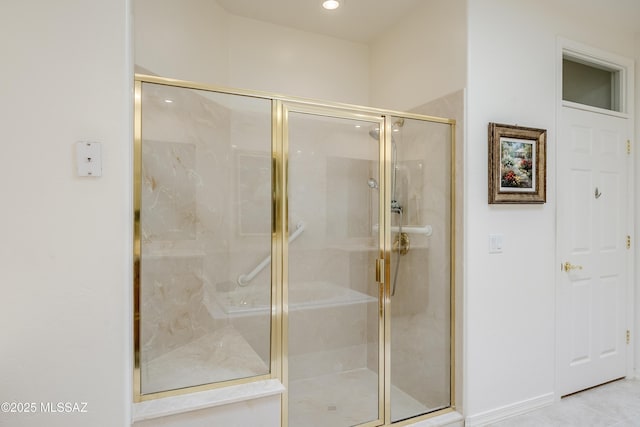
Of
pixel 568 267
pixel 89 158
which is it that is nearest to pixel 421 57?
pixel 568 267

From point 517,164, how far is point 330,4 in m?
1.69

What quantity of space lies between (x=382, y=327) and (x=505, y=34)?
2.03m

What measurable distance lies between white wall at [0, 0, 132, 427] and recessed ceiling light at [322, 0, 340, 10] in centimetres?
154

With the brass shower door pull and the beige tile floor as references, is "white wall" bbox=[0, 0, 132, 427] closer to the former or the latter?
the beige tile floor

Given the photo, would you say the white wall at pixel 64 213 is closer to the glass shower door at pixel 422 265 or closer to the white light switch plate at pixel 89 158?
the white light switch plate at pixel 89 158

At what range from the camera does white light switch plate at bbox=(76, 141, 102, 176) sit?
1260 millimetres

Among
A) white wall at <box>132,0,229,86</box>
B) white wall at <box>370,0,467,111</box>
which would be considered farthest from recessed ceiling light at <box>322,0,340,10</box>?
white wall at <box>132,0,229,86</box>

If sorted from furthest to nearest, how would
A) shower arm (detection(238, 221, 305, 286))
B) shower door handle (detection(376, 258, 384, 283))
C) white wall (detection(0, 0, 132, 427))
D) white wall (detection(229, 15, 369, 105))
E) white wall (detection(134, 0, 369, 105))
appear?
white wall (detection(229, 15, 369, 105)) → shower door handle (detection(376, 258, 384, 283)) → white wall (detection(134, 0, 369, 105)) → shower arm (detection(238, 221, 305, 286)) → white wall (detection(0, 0, 132, 427))

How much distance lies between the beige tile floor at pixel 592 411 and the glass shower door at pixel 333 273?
978mm

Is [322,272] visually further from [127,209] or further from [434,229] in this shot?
[127,209]

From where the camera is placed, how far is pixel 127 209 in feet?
4.42

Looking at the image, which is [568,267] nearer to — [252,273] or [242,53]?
[252,273]

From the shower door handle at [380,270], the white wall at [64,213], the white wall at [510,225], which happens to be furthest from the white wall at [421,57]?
the white wall at [64,213]

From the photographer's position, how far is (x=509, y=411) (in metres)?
2.27
